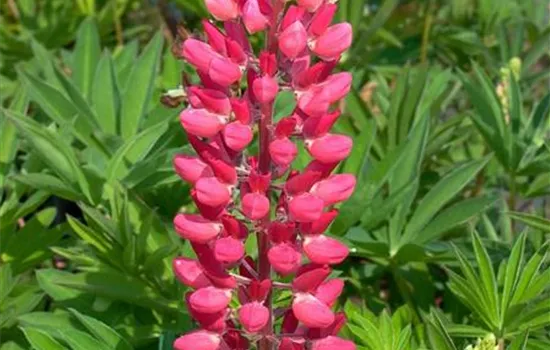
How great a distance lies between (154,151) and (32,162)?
266mm

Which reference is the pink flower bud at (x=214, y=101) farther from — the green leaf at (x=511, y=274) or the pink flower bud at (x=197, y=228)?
the green leaf at (x=511, y=274)

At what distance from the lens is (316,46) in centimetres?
144

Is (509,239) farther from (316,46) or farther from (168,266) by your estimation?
(316,46)

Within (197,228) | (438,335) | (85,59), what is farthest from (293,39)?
(85,59)

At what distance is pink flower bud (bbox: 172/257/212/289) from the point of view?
151 centimetres

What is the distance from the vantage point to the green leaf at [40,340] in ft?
5.90

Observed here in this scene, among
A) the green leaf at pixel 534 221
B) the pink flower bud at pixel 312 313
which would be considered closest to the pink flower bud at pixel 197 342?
the pink flower bud at pixel 312 313

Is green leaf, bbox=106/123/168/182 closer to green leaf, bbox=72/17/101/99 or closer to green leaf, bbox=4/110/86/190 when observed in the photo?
green leaf, bbox=4/110/86/190

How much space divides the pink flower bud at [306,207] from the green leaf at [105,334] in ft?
1.71

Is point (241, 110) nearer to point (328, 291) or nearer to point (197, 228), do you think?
point (197, 228)

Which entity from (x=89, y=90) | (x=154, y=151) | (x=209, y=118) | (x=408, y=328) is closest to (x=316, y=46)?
(x=209, y=118)

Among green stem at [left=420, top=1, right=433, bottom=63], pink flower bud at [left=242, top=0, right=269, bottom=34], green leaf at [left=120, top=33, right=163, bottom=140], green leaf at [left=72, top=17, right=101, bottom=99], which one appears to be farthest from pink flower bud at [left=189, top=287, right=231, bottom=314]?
green stem at [left=420, top=1, right=433, bottom=63]

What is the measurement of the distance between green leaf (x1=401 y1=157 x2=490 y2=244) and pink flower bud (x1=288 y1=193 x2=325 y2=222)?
0.83 meters

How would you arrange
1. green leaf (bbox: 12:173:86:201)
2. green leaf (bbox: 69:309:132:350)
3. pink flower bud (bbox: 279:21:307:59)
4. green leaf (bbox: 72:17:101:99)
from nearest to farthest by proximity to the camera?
pink flower bud (bbox: 279:21:307:59), green leaf (bbox: 69:309:132:350), green leaf (bbox: 12:173:86:201), green leaf (bbox: 72:17:101:99)
